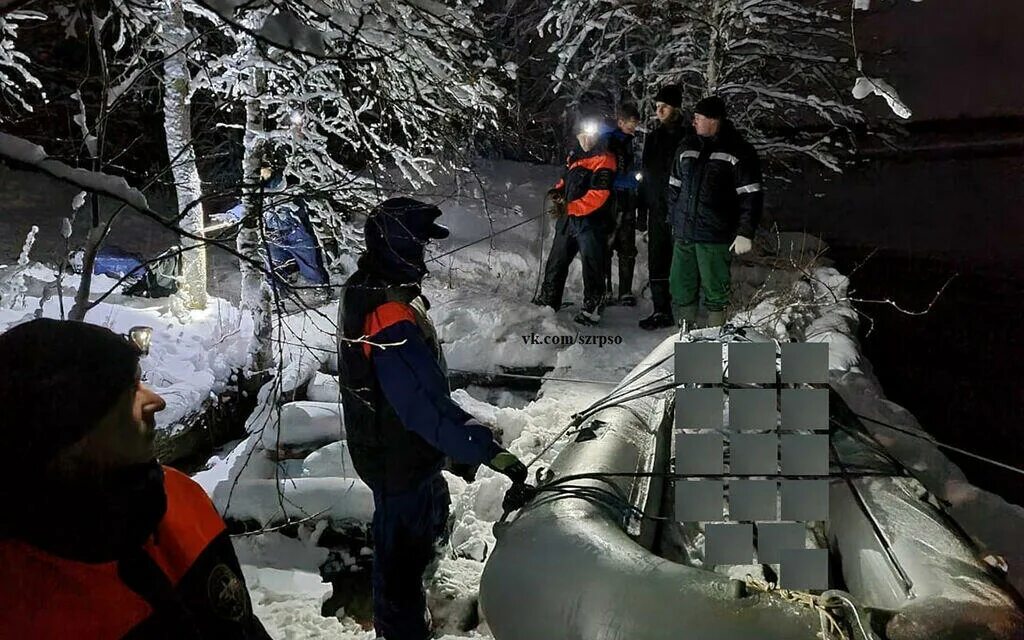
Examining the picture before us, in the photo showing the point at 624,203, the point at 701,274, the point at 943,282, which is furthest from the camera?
the point at 943,282

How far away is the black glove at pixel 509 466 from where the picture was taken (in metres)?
2.04

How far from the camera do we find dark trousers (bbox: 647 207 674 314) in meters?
5.41

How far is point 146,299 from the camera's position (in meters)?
7.11

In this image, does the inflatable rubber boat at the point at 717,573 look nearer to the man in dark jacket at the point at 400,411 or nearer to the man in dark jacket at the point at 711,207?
the man in dark jacket at the point at 400,411

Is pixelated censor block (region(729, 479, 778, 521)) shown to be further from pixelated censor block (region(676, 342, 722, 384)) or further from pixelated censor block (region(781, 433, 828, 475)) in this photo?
pixelated censor block (region(676, 342, 722, 384))

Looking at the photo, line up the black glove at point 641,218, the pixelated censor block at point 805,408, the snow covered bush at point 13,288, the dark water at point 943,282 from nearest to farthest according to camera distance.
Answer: the pixelated censor block at point 805,408
the snow covered bush at point 13,288
the black glove at point 641,218
the dark water at point 943,282

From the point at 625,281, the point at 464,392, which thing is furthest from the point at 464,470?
the point at 625,281

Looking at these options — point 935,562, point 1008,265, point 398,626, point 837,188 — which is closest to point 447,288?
point 398,626

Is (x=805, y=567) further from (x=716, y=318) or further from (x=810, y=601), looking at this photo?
(x=716, y=318)

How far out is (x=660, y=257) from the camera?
554 centimetres

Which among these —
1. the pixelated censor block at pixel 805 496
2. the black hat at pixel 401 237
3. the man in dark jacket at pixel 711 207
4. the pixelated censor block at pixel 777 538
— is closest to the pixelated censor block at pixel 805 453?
the pixelated censor block at pixel 805 496

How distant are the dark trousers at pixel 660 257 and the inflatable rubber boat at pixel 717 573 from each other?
10.2 feet

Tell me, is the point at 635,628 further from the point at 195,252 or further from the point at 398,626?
the point at 195,252

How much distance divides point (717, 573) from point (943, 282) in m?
15.3
